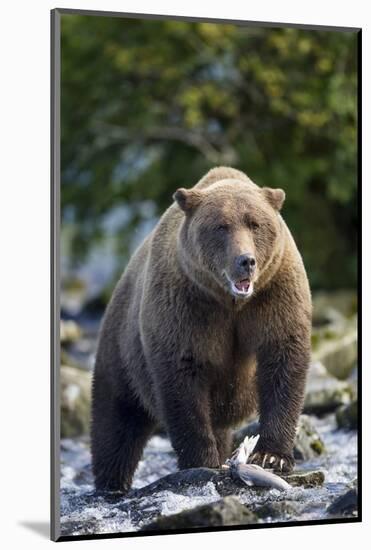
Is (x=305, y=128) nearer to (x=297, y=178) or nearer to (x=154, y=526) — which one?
(x=297, y=178)

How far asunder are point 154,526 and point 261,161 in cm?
1009

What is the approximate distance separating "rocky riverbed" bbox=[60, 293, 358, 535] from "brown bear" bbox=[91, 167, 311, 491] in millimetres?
242

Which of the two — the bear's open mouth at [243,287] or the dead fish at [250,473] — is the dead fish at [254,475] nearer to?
the dead fish at [250,473]

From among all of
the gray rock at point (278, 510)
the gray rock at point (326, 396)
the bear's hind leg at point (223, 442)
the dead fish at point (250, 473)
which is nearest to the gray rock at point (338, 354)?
the gray rock at point (326, 396)

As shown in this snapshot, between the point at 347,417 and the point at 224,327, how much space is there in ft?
10.5

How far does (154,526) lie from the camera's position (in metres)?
7.86

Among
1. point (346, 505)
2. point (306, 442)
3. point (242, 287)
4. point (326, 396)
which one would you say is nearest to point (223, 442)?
point (346, 505)

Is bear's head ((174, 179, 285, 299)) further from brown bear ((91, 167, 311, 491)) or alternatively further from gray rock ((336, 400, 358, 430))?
gray rock ((336, 400, 358, 430))

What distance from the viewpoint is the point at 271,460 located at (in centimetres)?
787

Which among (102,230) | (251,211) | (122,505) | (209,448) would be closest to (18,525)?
(122,505)

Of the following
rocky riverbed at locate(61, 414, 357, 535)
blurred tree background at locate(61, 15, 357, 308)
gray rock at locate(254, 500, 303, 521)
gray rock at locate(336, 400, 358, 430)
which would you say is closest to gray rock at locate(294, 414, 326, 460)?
rocky riverbed at locate(61, 414, 357, 535)

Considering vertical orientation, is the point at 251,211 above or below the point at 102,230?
below

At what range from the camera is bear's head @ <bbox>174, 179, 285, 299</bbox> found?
744cm

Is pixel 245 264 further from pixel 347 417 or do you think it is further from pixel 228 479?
pixel 347 417
